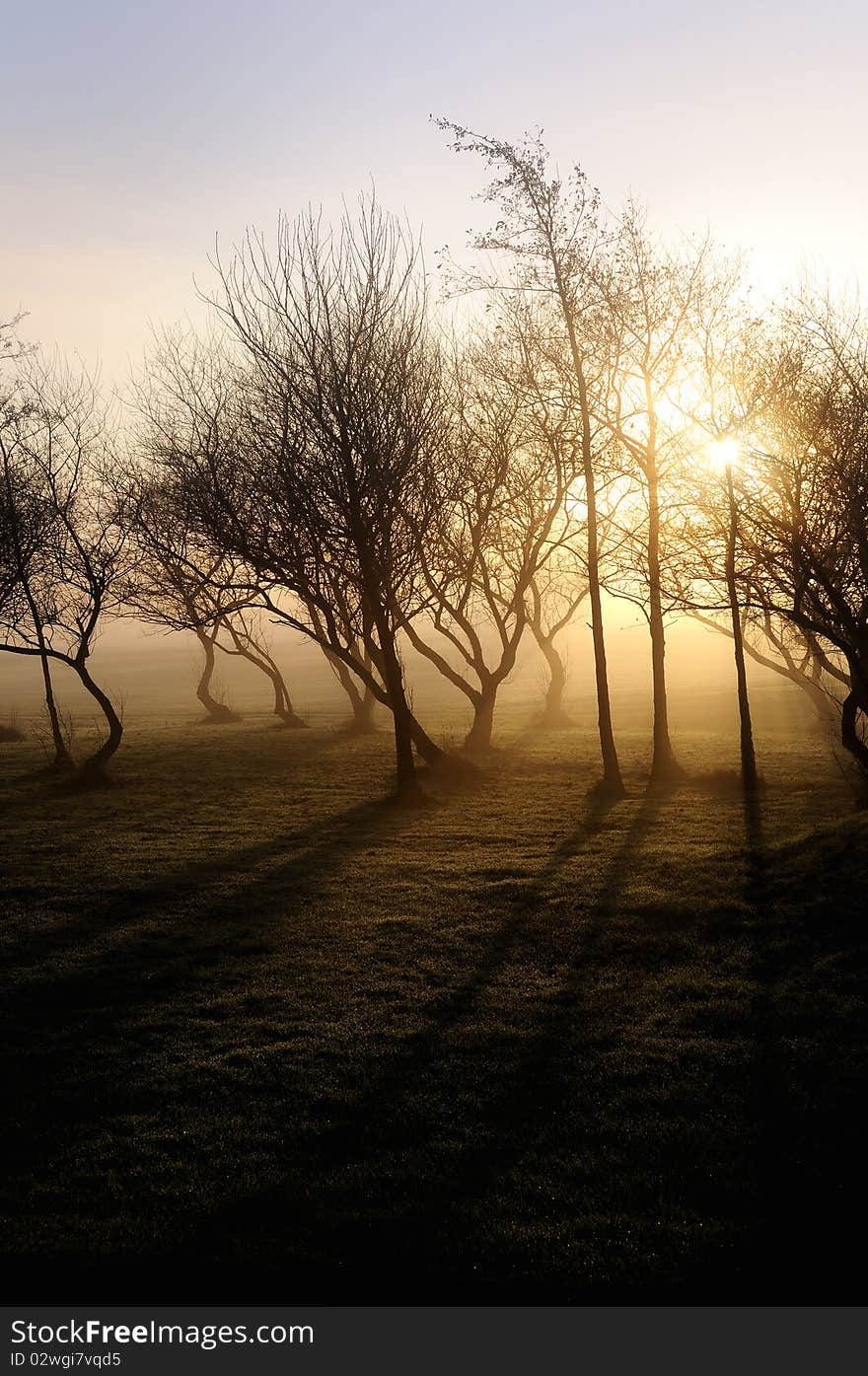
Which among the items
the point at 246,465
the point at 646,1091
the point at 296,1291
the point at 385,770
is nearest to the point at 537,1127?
the point at 646,1091

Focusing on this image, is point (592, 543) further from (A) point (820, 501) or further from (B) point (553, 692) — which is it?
(B) point (553, 692)

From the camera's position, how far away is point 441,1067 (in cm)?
779

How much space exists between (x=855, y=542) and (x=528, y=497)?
13.9 m

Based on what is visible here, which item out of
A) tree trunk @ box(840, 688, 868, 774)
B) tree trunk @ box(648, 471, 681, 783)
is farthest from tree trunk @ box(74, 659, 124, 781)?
tree trunk @ box(840, 688, 868, 774)

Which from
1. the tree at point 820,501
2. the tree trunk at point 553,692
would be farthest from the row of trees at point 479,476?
the tree trunk at point 553,692

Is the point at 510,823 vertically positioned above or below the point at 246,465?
below

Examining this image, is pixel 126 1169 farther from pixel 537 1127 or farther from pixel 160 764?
pixel 160 764

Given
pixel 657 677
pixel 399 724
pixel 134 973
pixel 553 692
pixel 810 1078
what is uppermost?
pixel 657 677

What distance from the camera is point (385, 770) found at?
25.4 metres

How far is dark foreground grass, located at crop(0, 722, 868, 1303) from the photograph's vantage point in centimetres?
527

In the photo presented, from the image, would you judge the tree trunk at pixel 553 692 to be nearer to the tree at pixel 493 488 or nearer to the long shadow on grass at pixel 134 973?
the tree at pixel 493 488

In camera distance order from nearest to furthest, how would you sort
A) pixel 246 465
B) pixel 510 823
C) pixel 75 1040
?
pixel 75 1040
pixel 510 823
pixel 246 465

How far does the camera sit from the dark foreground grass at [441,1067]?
17.3 ft

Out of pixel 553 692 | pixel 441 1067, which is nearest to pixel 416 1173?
pixel 441 1067
